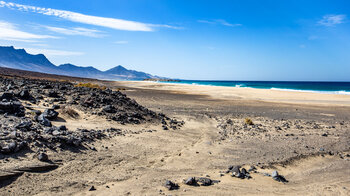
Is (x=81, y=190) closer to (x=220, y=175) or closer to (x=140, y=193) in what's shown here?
(x=140, y=193)

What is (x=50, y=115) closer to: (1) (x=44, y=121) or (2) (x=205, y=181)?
(1) (x=44, y=121)

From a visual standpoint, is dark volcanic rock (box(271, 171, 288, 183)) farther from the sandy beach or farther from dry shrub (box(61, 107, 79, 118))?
dry shrub (box(61, 107, 79, 118))

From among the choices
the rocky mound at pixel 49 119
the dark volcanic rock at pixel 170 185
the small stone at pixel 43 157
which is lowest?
the dark volcanic rock at pixel 170 185

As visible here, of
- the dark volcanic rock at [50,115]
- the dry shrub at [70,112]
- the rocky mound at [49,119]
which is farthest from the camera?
the dry shrub at [70,112]

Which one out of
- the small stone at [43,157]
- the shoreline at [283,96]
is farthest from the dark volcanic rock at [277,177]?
the shoreline at [283,96]

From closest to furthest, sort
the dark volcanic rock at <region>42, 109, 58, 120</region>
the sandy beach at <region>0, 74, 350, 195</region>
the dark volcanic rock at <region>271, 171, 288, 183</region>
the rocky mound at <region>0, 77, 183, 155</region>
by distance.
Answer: the sandy beach at <region>0, 74, 350, 195</region> < the dark volcanic rock at <region>271, 171, 288, 183</region> < the rocky mound at <region>0, 77, 183, 155</region> < the dark volcanic rock at <region>42, 109, 58, 120</region>

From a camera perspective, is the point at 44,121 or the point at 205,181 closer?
the point at 205,181

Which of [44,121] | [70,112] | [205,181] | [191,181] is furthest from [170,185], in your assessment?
[70,112]

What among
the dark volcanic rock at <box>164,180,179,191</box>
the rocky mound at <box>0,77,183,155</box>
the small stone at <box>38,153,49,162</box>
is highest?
the rocky mound at <box>0,77,183,155</box>

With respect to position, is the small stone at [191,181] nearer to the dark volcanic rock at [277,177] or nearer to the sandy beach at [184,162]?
the sandy beach at [184,162]

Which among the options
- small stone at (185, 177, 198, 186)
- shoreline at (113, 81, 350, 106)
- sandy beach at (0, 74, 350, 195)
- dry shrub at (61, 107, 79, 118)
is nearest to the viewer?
sandy beach at (0, 74, 350, 195)

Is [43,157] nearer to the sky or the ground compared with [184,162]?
nearer to the sky

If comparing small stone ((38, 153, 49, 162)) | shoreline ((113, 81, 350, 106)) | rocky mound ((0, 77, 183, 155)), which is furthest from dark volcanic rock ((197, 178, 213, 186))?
shoreline ((113, 81, 350, 106))

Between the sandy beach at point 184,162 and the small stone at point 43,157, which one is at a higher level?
the small stone at point 43,157
